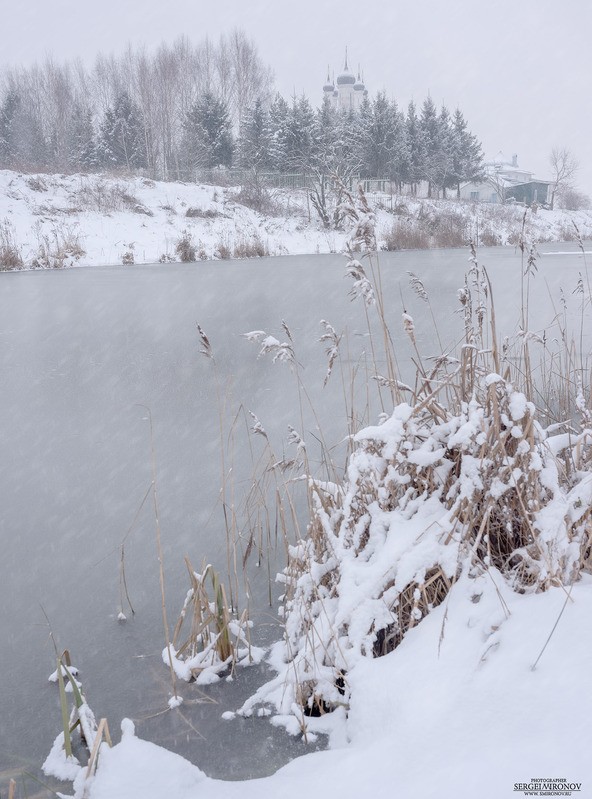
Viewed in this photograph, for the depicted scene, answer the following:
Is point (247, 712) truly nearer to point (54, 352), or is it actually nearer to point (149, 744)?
point (149, 744)

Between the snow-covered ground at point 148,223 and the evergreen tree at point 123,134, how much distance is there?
9.96 meters

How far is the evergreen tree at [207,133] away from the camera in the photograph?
3781cm

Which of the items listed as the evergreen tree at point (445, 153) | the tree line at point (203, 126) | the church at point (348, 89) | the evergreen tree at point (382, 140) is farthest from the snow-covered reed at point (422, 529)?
the church at point (348, 89)

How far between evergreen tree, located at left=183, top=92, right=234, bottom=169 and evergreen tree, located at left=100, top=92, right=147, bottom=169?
3.52 metres

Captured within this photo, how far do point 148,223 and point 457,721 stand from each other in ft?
81.0

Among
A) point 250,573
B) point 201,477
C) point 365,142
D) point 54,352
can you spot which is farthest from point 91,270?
point 365,142

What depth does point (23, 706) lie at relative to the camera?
2043mm

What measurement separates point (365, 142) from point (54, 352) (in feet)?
119

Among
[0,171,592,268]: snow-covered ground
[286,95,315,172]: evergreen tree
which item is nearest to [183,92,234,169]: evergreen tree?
[286,95,315,172]: evergreen tree

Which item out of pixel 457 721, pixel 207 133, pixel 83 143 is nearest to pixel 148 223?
pixel 207 133

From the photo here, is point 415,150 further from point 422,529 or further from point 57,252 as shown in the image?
point 422,529

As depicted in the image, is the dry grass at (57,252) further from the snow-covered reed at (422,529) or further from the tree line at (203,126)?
the snow-covered reed at (422,529)

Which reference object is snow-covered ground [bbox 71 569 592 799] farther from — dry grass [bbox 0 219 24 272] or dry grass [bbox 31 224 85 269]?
dry grass [bbox 31 224 85 269]

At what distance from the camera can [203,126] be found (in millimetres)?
38031
